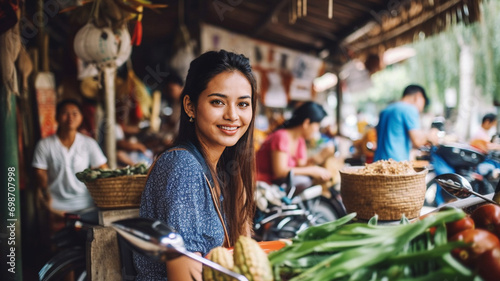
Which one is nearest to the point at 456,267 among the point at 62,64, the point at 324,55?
the point at 62,64

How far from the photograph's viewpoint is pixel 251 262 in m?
0.98

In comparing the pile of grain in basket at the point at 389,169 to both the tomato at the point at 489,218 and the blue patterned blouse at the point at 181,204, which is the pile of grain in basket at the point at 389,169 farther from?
the blue patterned blouse at the point at 181,204

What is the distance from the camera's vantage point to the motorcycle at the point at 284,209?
3.73 metres

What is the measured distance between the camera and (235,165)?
2094 millimetres

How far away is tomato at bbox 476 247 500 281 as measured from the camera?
0.97 meters

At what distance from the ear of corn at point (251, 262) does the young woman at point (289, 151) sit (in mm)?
3135

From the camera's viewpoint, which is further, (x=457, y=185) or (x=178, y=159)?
(x=457, y=185)

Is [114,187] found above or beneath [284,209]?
above

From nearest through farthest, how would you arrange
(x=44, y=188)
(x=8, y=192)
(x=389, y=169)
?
(x=389, y=169) < (x=8, y=192) < (x=44, y=188)

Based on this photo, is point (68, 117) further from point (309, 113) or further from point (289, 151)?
point (309, 113)

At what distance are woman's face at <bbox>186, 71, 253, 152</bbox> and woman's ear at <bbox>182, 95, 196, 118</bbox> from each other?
0.20 feet

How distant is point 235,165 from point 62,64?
4.71m

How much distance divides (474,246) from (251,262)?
27.6 inches

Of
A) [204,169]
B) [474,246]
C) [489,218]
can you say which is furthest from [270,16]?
[474,246]
